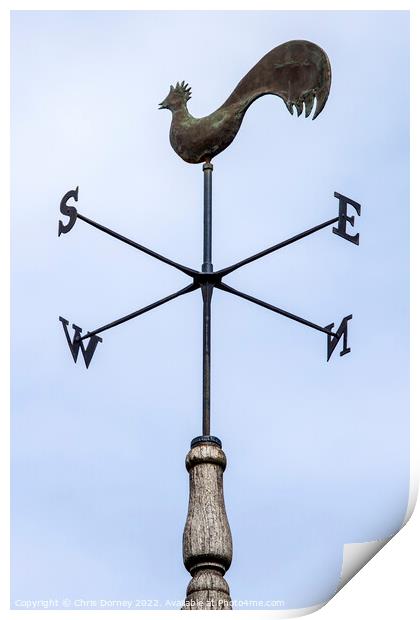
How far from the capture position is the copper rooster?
12.9 feet

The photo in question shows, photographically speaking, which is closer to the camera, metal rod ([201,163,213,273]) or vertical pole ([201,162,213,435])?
vertical pole ([201,162,213,435])

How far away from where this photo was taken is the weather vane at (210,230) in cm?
287

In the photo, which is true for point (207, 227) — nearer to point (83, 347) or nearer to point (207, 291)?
point (207, 291)

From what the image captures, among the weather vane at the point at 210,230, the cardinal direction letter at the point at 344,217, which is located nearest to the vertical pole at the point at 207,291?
the weather vane at the point at 210,230

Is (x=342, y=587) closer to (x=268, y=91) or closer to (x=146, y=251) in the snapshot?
(x=146, y=251)

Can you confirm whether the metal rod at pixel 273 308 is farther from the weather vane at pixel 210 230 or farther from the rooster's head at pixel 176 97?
the rooster's head at pixel 176 97

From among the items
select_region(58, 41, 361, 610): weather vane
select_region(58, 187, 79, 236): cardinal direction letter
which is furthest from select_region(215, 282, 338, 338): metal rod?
select_region(58, 187, 79, 236): cardinal direction letter

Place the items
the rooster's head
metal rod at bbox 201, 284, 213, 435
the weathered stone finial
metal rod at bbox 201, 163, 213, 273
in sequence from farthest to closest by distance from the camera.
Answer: the rooster's head, metal rod at bbox 201, 163, 213, 273, metal rod at bbox 201, 284, 213, 435, the weathered stone finial

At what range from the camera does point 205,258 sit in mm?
3639

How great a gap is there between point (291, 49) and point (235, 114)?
12.7 inches

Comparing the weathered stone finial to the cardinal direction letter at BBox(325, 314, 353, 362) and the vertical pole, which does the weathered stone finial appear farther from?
the cardinal direction letter at BBox(325, 314, 353, 362)

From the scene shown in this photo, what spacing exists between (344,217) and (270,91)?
23.5 inches

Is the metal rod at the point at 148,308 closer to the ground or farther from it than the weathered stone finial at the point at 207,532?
farther from it

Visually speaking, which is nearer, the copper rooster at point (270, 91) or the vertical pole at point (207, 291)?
the vertical pole at point (207, 291)
